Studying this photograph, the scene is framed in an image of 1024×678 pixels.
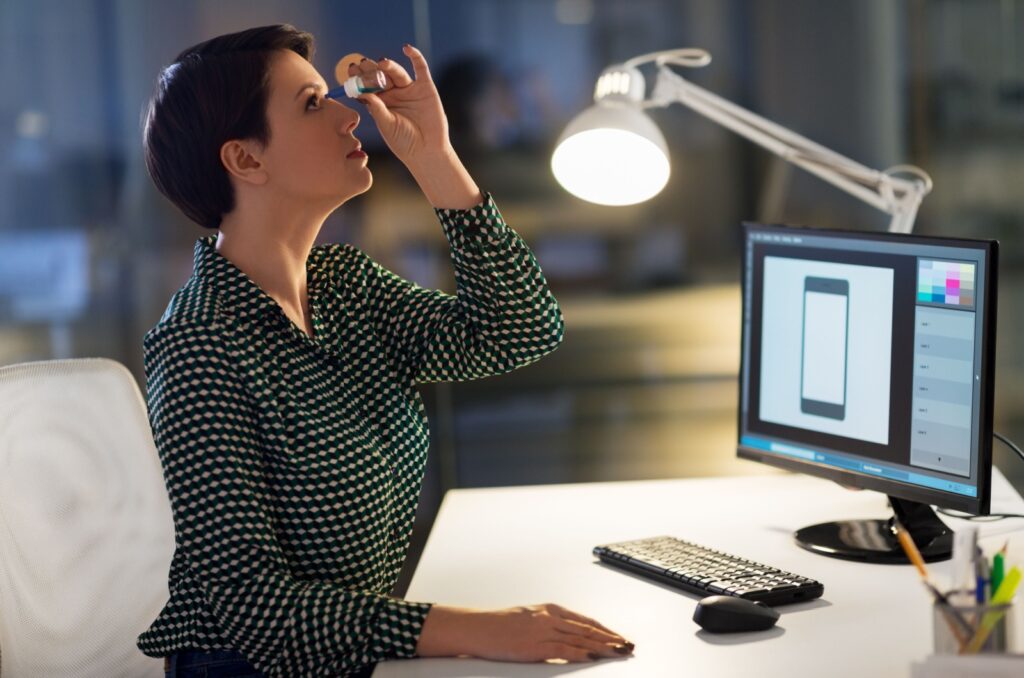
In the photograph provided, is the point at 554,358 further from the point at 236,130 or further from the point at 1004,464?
the point at 236,130

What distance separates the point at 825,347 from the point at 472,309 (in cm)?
49

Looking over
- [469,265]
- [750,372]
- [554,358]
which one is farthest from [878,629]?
[554,358]

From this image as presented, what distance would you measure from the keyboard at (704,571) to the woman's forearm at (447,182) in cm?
50

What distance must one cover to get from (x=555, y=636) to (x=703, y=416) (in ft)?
6.60

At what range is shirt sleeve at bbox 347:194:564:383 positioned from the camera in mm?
1634

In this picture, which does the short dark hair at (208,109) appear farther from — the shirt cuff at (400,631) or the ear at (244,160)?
the shirt cuff at (400,631)

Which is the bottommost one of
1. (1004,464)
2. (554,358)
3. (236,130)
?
(1004,464)

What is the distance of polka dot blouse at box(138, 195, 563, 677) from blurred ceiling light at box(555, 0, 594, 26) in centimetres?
153

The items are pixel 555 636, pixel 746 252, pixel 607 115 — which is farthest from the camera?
pixel 607 115

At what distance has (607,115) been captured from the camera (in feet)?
6.20

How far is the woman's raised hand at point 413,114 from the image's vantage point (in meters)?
1.62

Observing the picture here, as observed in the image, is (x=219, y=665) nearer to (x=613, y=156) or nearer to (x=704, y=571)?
(x=704, y=571)

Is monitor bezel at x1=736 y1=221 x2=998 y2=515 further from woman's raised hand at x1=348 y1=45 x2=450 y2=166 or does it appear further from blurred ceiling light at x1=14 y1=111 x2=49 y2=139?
blurred ceiling light at x1=14 y1=111 x2=49 y2=139

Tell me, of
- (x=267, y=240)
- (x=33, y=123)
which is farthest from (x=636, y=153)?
(x=33, y=123)
